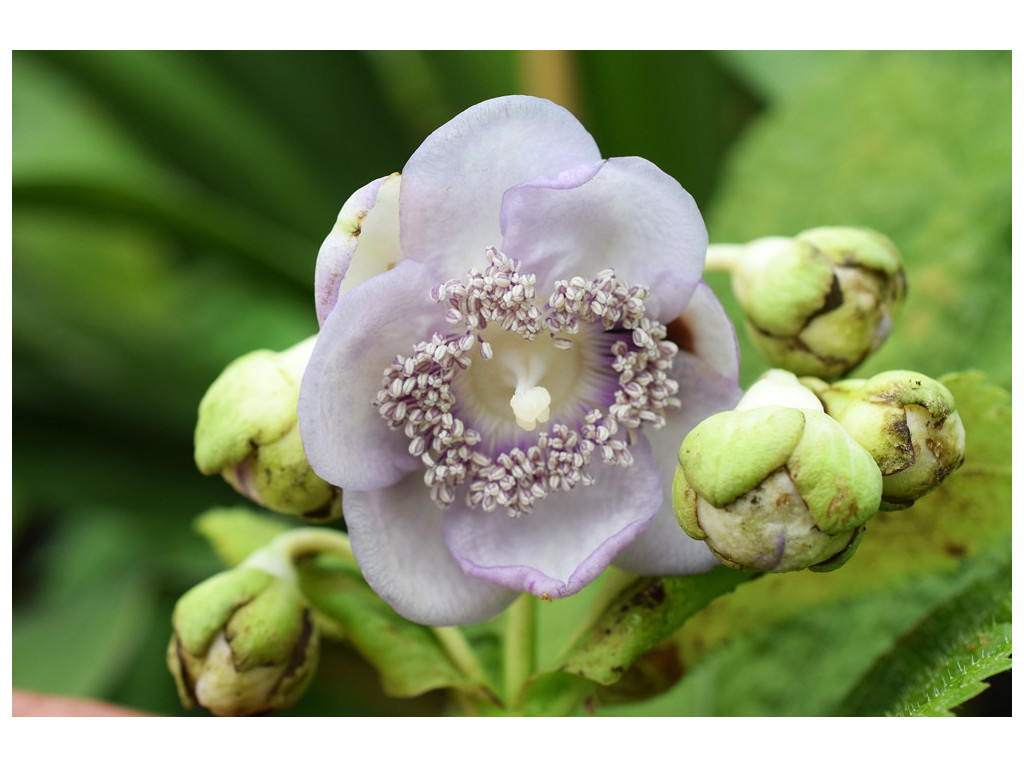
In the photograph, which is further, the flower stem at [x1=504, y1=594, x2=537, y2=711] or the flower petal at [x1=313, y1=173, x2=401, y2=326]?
the flower stem at [x1=504, y1=594, x2=537, y2=711]

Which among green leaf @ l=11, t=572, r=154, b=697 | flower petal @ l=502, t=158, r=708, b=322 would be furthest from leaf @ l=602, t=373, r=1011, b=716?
green leaf @ l=11, t=572, r=154, b=697

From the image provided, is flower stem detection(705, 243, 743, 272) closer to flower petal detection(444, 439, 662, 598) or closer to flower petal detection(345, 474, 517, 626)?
flower petal detection(444, 439, 662, 598)

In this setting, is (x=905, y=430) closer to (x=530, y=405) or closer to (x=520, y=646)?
(x=530, y=405)

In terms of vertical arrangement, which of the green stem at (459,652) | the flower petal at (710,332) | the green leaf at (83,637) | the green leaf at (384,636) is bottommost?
the green leaf at (83,637)

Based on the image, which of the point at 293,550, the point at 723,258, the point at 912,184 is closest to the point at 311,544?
the point at 293,550

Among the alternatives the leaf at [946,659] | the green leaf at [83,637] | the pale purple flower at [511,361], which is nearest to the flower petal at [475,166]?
the pale purple flower at [511,361]

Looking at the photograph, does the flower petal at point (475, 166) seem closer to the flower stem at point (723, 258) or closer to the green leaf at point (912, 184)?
the flower stem at point (723, 258)
